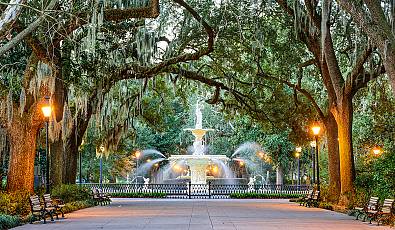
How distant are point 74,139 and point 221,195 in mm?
14240

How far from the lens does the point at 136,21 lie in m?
23.6

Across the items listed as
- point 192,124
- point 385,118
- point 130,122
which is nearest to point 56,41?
point 130,122

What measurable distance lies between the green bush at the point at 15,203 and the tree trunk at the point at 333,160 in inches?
468

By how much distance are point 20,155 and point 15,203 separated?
2.46 m

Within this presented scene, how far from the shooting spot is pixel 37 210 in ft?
55.8

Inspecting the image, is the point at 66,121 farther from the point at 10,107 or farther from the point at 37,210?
the point at 37,210

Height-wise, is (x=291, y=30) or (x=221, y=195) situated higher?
(x=291, y=30)

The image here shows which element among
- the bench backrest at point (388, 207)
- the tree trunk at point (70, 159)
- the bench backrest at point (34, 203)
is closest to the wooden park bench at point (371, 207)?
the bench backrest at point (388, 207)

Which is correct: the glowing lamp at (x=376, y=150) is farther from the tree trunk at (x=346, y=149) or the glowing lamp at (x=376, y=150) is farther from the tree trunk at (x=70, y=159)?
the tree trunk at (x=70, y=159)

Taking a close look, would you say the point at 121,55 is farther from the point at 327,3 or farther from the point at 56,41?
the point at 327,3

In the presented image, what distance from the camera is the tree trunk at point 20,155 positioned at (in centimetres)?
1934

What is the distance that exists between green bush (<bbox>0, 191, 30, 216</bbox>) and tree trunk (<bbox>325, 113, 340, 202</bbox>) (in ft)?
39.0

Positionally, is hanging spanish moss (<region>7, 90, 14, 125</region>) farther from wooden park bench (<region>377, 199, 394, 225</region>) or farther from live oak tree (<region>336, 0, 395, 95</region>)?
wooden park bench (<region>377, 199, 394, 225</region>)

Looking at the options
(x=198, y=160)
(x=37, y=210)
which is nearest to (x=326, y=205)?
(x=37, y=210)
